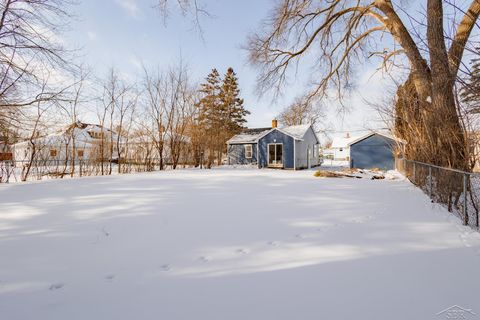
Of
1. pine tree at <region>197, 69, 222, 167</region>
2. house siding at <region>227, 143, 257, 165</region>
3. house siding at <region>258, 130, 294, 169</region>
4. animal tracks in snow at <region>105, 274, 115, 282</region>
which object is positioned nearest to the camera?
animal tracks in snow at <region>105, 274, 115, 282</region>

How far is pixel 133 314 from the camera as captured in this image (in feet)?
5.24

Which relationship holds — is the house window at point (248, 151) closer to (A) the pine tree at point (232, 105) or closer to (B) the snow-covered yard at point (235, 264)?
(A) the pine tree at point (232, 105)

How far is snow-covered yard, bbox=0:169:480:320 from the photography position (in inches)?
65.2

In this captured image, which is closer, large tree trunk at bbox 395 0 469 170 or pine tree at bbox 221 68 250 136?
large tree trunk at bbox 395 0 469 170

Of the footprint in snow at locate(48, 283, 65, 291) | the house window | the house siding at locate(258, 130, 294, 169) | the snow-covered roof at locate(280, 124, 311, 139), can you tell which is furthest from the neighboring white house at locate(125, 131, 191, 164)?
the footprint in snow at locate(48, 283, 65, 291)

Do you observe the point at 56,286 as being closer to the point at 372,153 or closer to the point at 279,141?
the point at 279,141

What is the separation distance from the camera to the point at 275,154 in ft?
64.1

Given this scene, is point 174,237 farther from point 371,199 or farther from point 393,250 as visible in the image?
point 371,199

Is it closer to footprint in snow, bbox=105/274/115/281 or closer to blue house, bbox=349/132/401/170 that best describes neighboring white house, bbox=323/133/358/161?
blue house, bbox=349/132/401/170

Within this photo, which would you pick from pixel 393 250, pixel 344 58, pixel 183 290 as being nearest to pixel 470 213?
pixel 393 250

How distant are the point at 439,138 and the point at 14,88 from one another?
41.0ft

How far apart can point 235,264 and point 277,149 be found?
18.2 metres

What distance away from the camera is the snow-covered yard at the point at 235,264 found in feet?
5.43

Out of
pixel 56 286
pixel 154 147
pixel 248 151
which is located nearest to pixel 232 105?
pixel 248 151
